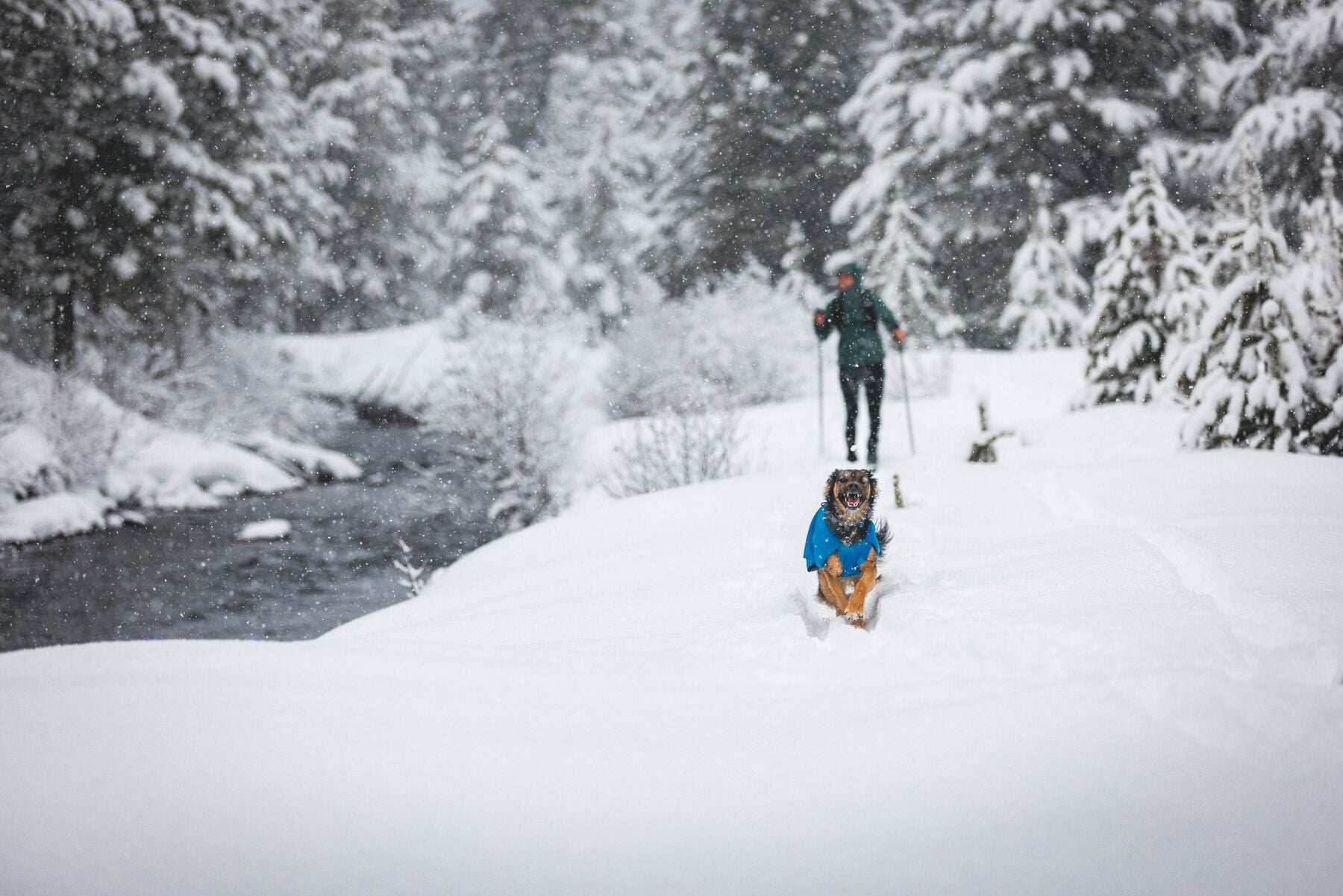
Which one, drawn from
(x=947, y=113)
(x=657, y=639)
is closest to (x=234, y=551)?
(x=657, y=639)

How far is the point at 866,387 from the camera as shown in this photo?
777 centimetres

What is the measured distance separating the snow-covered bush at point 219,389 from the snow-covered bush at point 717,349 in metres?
6.85

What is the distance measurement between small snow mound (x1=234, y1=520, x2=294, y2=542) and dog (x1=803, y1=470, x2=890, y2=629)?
9.35 meters

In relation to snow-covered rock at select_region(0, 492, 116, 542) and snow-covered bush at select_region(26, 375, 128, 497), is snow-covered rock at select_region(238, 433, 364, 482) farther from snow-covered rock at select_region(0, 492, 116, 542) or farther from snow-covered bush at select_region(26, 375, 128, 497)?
snow-covered rock at select_region(0, 492, 116, 542)

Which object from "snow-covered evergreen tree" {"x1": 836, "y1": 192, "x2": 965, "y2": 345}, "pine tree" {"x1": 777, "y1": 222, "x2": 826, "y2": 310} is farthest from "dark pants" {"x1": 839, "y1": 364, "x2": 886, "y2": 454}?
"pine tree" {"x1": 777, "y1": 222, "x2": 826, "y2": 310}

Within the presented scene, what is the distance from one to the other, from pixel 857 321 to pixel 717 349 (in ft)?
29.6

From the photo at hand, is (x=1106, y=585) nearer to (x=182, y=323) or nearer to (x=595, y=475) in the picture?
(x=595, y=475)

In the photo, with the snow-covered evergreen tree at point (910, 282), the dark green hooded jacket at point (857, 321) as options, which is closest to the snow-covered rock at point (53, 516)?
the dark green hooded jacket at point (857, 321)

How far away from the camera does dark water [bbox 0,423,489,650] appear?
771 centimetres

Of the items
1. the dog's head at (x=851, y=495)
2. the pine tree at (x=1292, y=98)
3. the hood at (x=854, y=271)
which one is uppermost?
the pine tree at (x=1292, y=98)

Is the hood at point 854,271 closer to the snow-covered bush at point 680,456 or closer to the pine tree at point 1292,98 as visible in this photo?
the snow-covered bush at point 680,456

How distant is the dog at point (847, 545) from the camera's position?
3.41 meters

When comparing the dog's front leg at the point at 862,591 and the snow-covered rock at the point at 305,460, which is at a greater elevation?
the dog's front leg at the point at 862,591

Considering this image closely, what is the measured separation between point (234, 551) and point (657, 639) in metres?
8.66
